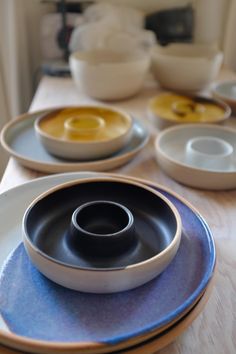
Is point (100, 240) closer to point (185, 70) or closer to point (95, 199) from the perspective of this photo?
point (95, 199)

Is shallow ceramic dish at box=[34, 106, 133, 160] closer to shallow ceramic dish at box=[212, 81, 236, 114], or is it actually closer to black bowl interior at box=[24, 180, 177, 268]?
black bowl interior at box=[24, 180, 177, 268]

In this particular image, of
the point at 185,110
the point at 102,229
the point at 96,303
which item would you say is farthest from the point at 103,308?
the point at 185,110

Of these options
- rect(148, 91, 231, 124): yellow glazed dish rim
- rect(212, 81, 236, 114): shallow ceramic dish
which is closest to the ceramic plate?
rect(148, 91, 231, 124): yellow glazed dish rim

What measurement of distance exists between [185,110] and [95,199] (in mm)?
413

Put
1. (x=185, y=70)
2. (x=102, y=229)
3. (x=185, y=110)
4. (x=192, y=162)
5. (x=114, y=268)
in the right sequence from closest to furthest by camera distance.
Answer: (x=114, y=268) → (x=102, y=229) → (x=192, y=162) → (x=185, y=110) → (x=185, y=70)

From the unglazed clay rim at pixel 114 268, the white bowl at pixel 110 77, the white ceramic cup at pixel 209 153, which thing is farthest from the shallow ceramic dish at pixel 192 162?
the white bowl at pixel 110 77

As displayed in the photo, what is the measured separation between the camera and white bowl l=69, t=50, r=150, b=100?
32.9 inches

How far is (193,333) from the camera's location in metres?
0.34

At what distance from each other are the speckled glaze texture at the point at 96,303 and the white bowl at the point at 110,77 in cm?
56

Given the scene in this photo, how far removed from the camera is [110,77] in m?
0.85

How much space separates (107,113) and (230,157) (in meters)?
0.27

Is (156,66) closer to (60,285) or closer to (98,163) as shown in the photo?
(98,163)

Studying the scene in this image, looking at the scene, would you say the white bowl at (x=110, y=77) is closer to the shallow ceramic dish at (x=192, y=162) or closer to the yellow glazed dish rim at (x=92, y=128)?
the yellow glazed dish rim at (x=92, y=128)

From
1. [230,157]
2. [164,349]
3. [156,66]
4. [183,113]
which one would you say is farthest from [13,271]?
[156,66]
